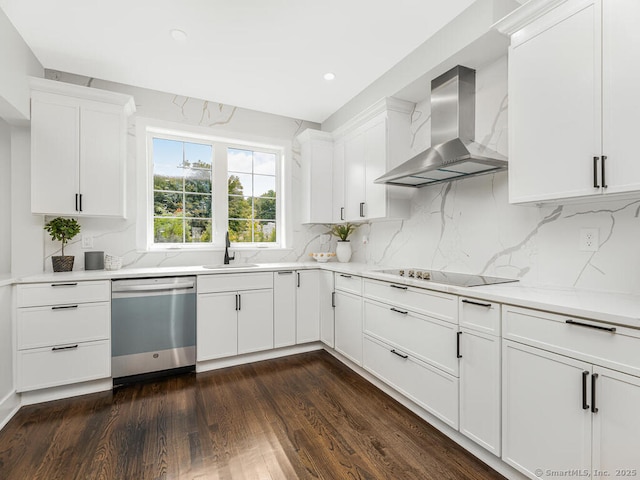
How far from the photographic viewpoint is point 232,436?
193cm

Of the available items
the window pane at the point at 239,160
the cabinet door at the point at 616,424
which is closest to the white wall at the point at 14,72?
the window pane at the point at 239,160

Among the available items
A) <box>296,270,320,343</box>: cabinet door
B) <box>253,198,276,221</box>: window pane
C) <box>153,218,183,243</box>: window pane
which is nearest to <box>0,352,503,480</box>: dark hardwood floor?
<box>296,270,320,343</box>: cabinet door

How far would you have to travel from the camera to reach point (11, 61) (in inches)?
86.7

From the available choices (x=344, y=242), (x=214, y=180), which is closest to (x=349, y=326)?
(x=344, y=242)

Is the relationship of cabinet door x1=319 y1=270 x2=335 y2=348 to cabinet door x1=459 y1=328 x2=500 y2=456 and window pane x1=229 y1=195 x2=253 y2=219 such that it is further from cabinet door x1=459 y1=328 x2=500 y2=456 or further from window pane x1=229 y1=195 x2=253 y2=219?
cabinet door x1=459 y1=328 x2=500 y2=456

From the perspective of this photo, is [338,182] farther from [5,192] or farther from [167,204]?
[5,192]

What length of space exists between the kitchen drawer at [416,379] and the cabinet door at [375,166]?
1.23m

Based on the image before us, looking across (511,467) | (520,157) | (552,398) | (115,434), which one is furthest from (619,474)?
(115,434)

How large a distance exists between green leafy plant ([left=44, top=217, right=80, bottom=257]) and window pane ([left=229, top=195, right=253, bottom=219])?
150 cm

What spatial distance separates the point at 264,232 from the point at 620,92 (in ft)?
10.9

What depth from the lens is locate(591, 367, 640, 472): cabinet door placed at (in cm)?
114

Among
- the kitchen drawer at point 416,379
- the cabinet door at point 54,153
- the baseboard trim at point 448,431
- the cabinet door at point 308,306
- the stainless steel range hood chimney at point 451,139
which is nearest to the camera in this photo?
the baseboard trim at point 448,431

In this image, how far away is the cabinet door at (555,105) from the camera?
1.47m

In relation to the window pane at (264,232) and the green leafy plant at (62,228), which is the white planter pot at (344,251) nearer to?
the window pane at (264,232)
